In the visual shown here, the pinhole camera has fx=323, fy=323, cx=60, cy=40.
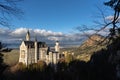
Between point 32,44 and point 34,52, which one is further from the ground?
point 32,44

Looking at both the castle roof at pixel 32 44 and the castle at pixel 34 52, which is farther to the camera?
the castle roof at pixel 32 44

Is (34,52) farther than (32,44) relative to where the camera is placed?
Yes

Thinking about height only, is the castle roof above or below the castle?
above

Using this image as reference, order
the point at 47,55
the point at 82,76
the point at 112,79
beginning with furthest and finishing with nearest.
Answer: the point at 47,55 < the point at 82,76 < the point at 112,79

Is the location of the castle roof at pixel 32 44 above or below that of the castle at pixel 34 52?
above

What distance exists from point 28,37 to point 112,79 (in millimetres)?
132839

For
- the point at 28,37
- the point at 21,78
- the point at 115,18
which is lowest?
the point at 21,78

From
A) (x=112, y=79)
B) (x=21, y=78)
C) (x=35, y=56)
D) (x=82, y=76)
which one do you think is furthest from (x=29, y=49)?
(x=112, y=79)

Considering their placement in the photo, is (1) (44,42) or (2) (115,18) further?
(1) (44,42)

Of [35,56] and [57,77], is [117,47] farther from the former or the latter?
[35,56]

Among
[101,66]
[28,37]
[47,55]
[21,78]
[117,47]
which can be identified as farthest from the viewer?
[28,37]

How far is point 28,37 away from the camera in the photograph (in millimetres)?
191250

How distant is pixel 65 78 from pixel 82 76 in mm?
12640

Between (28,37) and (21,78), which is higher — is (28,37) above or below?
above
